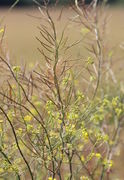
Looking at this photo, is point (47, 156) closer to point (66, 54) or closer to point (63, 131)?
point (63, 131)

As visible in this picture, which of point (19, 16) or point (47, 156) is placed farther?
point (19, 16)

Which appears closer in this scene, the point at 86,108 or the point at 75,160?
the point at 86,108

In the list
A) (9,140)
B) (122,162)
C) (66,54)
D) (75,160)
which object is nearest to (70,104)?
(66,54)

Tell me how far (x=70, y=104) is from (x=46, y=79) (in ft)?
0.72

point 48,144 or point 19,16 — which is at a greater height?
point 19,16

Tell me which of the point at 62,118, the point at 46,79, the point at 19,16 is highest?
the point at 19,16

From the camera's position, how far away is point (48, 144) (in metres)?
3.20

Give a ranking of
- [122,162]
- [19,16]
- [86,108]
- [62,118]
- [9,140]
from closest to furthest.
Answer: [62,118] → [86,108] → [9,140] → [122,162] → [19,16]

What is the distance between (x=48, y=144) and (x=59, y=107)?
0.23 meters

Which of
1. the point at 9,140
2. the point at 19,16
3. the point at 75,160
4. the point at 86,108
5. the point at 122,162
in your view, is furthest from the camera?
the point at 19,16

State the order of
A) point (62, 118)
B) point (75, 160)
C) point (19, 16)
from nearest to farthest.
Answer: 1. point (62, 118)
2. point (75, 160)
3. point (19, 16)

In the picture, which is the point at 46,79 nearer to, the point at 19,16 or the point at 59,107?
the point at 59,107

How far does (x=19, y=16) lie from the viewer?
30.6 metres

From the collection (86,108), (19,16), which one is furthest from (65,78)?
(19,16)
